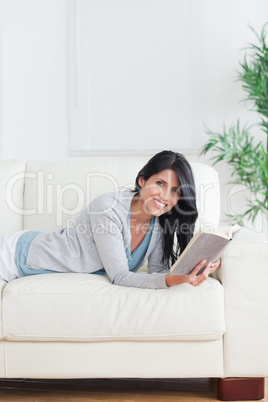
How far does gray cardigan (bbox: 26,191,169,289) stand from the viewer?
2066 mm

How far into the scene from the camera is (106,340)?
1.99 m

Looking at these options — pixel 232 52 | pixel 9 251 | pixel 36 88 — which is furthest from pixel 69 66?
pixel 9 251

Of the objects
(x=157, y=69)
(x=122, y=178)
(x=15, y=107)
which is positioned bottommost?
(x=122, y=178)

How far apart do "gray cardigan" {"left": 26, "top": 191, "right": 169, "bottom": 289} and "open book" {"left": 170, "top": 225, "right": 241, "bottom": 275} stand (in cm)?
14

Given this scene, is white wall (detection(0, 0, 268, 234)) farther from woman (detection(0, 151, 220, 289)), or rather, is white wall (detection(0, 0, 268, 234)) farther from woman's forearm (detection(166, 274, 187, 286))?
woman's forearm (detection(166, 274, 187, 286))

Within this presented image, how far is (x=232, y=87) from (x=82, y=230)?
94.1 inches

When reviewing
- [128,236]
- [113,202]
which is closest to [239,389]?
[128,236]

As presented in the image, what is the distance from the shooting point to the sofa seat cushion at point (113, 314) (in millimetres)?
1961

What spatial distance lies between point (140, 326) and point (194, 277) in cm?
26

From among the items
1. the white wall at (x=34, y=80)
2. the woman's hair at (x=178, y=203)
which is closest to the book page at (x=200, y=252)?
the woman's hair at (x=178, y=203)

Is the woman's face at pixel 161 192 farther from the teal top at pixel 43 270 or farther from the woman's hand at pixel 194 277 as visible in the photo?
the woman's hand at pixel 194 277

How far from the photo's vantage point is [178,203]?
2.16m

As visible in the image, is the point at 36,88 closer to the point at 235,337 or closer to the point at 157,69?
Answer: the point at 157,69

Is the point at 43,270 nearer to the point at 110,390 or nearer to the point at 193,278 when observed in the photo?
the point at 110,390
